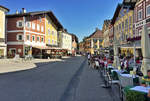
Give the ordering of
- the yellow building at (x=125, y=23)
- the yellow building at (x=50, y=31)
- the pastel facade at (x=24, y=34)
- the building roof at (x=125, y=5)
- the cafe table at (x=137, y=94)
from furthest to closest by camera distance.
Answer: the yellow building at (x=50, y=31)
the pastel facade at (x=24, y=34)
the yellow building at (x=125, y=23)
the building roof at (x=125, y=5)
the cafe table at (x=137, y=94)

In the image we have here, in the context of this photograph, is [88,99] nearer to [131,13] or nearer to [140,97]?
[140,97]

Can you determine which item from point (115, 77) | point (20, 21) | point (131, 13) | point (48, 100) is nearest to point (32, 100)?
point (48, 100)

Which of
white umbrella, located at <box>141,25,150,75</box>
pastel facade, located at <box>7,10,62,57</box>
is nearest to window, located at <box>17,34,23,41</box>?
pastel facade, located at <box>7,10,62,57</box>

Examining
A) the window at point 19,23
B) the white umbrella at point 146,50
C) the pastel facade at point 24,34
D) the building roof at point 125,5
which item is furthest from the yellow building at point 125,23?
the window at point 19,23

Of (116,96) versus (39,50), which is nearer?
(116,96)

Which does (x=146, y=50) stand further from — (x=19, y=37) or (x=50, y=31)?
(x=50, y=31)

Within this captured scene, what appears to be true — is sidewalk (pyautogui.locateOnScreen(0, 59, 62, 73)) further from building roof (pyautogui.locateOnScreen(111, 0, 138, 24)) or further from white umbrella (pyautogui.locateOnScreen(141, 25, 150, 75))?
building roof (pyautogui.locateOnScreen(111, 0, 138, 24))

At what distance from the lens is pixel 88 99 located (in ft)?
16.5

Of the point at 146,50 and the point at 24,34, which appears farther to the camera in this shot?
the point at 24,34

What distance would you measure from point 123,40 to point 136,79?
22.6m

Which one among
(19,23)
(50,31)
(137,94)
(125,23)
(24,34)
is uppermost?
(19,23)

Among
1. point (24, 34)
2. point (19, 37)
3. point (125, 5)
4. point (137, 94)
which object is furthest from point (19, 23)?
point (137, 94)

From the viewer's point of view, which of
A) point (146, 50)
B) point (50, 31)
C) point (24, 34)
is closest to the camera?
point (146, 50)

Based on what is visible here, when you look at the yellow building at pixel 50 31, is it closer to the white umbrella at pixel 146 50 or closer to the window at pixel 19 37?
the window at pixel 19 37
